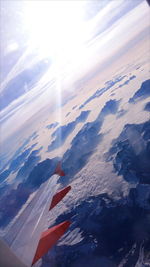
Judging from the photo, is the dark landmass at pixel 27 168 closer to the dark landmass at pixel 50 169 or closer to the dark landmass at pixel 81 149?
the dark landmass at pixel 50 169

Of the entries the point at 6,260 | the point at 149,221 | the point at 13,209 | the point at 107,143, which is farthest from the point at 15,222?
the point at 6,260

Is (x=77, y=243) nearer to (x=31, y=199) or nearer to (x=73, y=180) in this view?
(x=73, y=180)

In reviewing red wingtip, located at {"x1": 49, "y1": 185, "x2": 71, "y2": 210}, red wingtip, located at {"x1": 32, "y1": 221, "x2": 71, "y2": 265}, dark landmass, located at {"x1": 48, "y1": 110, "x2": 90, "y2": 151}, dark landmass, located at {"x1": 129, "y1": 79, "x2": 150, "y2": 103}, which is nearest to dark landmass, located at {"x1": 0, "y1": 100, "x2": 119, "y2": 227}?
dark landmass, located at {"x1": 129, "y1": 79, "x2": 150, "y2": 103}

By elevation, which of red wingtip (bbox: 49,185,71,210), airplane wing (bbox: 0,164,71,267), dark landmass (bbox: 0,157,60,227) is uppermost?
red wingtip (bbox: 49,185,71,210)

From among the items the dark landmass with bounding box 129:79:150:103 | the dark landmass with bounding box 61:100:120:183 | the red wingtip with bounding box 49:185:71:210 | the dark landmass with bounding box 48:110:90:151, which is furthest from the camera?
the dark landmass with bounding box 48:110:90:151

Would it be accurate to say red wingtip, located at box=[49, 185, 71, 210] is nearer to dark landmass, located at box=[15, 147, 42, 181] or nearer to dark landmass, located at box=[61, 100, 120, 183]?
dark landmass, located at box=[61, 100, 120, 183]

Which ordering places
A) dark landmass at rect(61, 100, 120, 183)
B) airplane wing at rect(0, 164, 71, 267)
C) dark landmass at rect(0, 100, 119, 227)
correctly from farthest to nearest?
1. dark landmass at rect(0, 100, 119, 227)
2. dark landmass at rect(61, 100, 120, 183)
3. airplane wing at rect(0, 164, 71, 267)

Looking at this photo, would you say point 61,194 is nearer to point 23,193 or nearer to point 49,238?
point 49,238

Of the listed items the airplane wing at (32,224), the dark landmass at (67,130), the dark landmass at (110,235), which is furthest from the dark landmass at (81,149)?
the dark landmass at (110,235)
